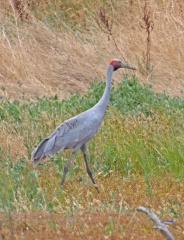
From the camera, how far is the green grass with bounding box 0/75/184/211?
806cm

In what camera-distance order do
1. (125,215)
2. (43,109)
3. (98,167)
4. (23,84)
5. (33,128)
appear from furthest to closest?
(23,84) → (43,109) → (33,128) → (98,167) → (125,215)

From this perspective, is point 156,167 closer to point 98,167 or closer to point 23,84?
point 98,167

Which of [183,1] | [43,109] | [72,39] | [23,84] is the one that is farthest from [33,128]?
[183,1]

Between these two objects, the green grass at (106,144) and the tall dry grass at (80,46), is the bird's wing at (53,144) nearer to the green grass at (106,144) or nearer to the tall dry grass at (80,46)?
the green grass at (106,144)

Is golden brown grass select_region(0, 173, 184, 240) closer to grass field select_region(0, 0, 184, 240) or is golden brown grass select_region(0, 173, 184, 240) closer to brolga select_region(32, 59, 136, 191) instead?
grass field select_region(0, 0, 184, 240)

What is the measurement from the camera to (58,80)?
12695mm

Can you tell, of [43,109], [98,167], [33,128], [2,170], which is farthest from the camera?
[43,109]

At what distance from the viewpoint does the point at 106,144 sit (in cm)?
902

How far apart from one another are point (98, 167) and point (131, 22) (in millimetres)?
5856

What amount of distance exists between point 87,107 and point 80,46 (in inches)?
125

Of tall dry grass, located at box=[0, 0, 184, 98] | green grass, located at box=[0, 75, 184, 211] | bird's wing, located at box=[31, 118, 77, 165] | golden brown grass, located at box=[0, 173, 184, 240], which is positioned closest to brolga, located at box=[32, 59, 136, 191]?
Answer: bird's wing, located at box=[31, 118, 77, 165]

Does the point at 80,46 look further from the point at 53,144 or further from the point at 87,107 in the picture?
the point at 53,144

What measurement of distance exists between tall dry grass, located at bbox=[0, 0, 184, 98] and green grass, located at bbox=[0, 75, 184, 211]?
1711 millimetres

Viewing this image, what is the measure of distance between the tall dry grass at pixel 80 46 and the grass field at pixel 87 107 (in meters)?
0.02
